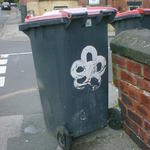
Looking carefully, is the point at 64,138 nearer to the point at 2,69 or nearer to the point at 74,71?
the point at 74,71

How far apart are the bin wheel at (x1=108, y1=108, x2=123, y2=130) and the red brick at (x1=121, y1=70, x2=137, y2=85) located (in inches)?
18.6

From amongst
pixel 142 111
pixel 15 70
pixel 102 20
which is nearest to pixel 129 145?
pixel 142 111

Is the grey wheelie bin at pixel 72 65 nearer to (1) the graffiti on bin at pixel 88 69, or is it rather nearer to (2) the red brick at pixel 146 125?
(1) the graffiti on bin at pixel 88 69

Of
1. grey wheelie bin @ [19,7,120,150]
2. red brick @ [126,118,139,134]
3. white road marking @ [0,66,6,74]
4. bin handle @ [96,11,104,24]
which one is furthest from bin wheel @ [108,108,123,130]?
white road marking @ [0,66,6,74]

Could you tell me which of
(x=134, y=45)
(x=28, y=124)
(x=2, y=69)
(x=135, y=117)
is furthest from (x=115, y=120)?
(x=2, y=69)

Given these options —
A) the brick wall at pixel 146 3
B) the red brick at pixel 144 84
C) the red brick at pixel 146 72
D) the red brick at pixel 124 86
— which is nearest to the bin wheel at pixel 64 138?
the red brick at pixel 124 86

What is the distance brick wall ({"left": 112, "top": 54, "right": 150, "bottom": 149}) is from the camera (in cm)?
270

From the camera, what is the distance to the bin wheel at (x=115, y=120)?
3.37m

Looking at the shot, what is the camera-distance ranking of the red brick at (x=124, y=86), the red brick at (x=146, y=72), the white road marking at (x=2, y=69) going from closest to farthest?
the red brick at (x=146, y=72) → the red brick at (x=124, y=86) → the white road marking at (x=2, y=69)

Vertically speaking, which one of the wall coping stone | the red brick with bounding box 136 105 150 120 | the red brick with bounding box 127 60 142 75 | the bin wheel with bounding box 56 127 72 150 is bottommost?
the bin wheel with bounding box 56 127 72 150

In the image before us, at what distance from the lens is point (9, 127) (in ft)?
14.3

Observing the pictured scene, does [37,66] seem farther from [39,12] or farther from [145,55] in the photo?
[39,12]

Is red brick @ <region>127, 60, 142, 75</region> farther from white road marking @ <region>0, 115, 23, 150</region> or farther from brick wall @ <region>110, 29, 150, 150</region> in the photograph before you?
white road marking @ <region>0, 115, 23, 150</region>

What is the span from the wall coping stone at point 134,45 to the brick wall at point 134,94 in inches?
2.4
